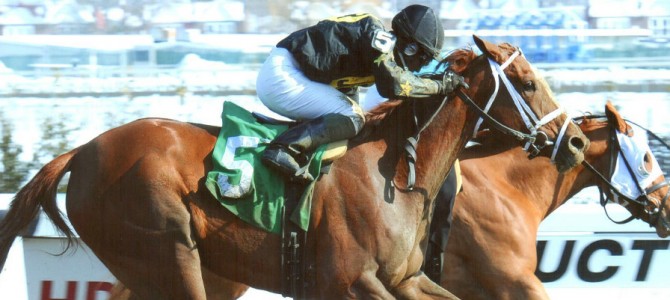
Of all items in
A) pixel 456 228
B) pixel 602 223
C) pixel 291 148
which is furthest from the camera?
pixel 602 223

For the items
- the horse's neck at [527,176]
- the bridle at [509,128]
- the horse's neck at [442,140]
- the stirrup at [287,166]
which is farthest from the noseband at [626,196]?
the stirrup at [287,166]

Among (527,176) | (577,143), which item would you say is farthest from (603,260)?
(577,143)

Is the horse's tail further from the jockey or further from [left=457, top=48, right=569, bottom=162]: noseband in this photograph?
[left=457, top=48, right=569, bottom=162]: noseband

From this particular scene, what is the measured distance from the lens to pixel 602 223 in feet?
19.3

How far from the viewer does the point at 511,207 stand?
5238 millimetres

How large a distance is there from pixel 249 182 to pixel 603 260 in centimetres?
247

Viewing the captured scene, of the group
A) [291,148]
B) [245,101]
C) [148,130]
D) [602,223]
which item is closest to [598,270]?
[602,223]

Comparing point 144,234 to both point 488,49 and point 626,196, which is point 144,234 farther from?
point 626,196

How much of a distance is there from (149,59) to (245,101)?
1330mm

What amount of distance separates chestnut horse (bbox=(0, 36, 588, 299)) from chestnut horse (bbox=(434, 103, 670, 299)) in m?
0.60

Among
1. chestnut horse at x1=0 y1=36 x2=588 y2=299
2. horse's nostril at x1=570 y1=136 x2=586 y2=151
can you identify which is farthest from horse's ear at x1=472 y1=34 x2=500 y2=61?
horse's nostril at x1=570 y1=136 x2=586 y2=151

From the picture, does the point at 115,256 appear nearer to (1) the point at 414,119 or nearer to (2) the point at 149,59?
(1) the point at 414,119

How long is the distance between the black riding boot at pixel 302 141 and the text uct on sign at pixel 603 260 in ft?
6.30

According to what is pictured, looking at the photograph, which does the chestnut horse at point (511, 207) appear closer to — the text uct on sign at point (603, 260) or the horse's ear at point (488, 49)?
the text uct on sign at point (603, 260)
